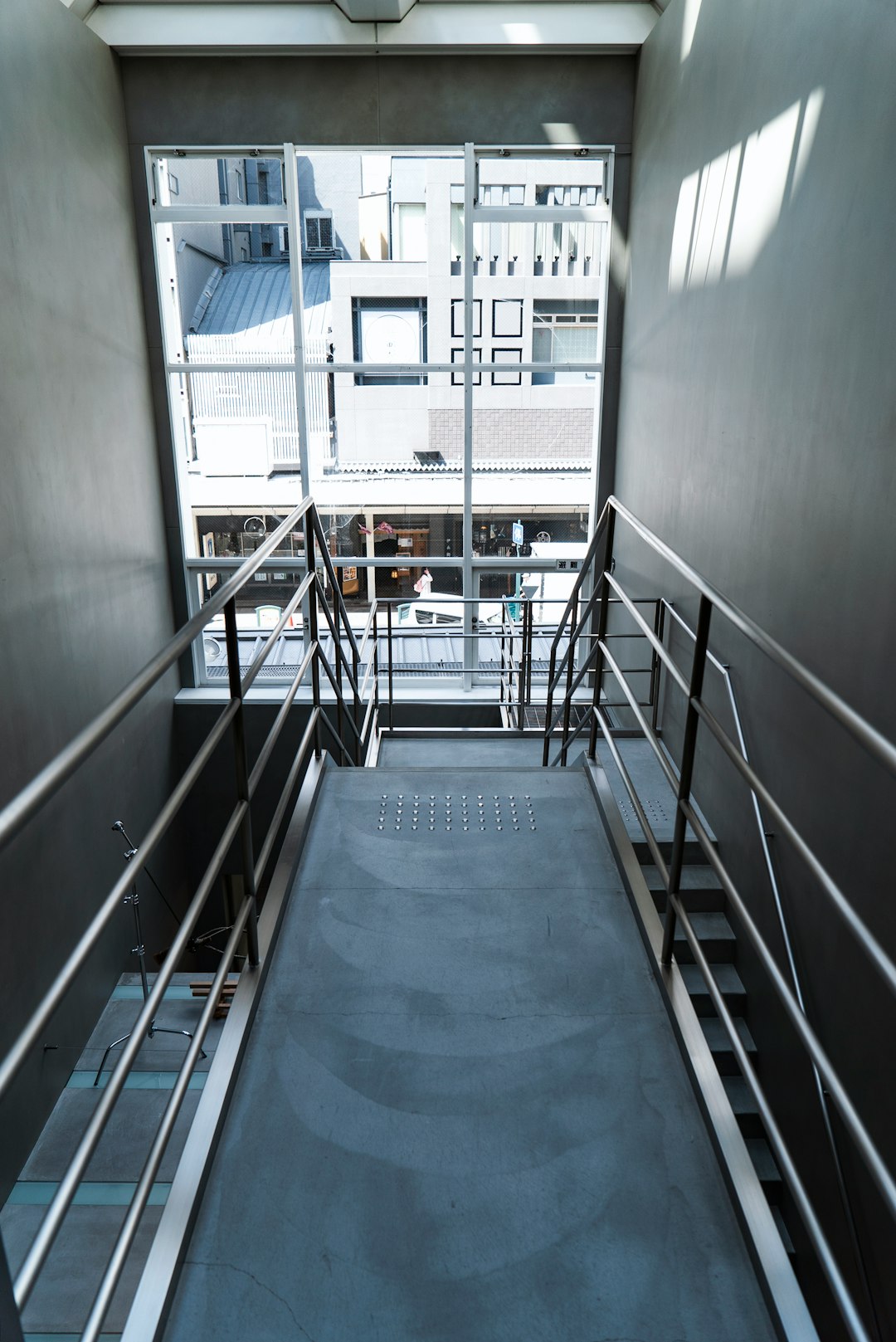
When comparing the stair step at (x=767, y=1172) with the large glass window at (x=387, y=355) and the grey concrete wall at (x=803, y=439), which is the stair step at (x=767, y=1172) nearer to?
the grey concrete wall at (x=803, y=439)

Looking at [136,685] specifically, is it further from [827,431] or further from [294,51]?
[294,51]

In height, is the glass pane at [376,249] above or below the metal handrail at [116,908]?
above

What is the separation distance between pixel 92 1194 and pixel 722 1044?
8.09 ft

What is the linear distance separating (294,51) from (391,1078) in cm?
630

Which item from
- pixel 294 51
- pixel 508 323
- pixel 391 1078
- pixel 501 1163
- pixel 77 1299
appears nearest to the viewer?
pixel 501 1163

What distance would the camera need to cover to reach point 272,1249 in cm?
127

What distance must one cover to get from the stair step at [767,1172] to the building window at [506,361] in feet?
17.1

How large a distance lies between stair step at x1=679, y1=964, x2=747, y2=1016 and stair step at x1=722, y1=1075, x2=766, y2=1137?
32 cm

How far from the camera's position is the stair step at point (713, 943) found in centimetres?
371

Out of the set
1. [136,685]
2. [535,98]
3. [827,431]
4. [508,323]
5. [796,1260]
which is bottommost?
[796,1260]

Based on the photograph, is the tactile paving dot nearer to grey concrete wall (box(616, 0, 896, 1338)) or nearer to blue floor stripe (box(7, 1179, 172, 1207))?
grey concrete wall (box(616, 0, 896, 1338))

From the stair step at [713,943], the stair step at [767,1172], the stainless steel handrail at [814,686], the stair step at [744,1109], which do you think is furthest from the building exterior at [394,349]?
the stainless steel handrail at [814,686]

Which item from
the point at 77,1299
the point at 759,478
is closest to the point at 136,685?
the point at 77,1299

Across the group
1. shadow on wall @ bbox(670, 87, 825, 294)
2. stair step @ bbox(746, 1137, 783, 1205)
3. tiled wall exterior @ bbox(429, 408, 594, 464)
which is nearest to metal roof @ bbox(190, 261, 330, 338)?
tiled wall exterior @ bbox(429, 408, 594, 464)
